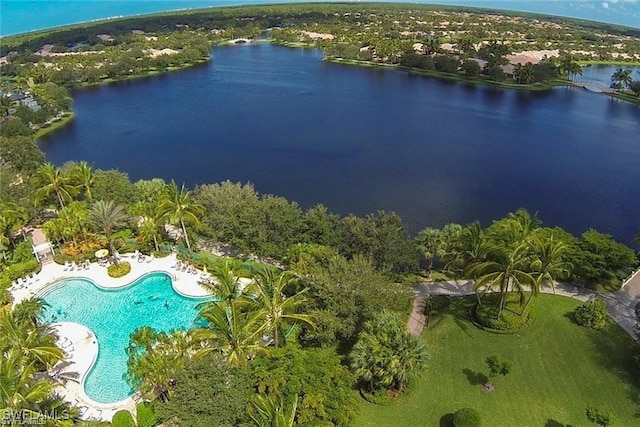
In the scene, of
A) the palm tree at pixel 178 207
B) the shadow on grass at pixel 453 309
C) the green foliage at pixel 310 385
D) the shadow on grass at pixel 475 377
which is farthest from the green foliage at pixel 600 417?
the palm tree at pixel 178 207

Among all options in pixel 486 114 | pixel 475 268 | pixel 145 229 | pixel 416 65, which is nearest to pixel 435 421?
pixel 475 268

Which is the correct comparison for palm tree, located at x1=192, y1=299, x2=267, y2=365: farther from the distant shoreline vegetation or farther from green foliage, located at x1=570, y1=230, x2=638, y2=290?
the distant shoreline vegetation

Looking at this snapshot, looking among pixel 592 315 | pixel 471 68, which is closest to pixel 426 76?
pixel 471 68

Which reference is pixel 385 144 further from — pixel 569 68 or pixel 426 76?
pixel 569 68

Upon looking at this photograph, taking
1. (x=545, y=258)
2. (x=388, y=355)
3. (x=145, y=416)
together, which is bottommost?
(x=145, y=416)

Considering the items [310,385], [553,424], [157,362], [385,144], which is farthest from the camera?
[385,144]

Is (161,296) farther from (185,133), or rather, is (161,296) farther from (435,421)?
(185,133)

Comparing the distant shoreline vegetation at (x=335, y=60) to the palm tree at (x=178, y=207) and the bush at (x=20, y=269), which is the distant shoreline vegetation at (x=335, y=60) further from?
the palm tree at (x=178, y=207)
